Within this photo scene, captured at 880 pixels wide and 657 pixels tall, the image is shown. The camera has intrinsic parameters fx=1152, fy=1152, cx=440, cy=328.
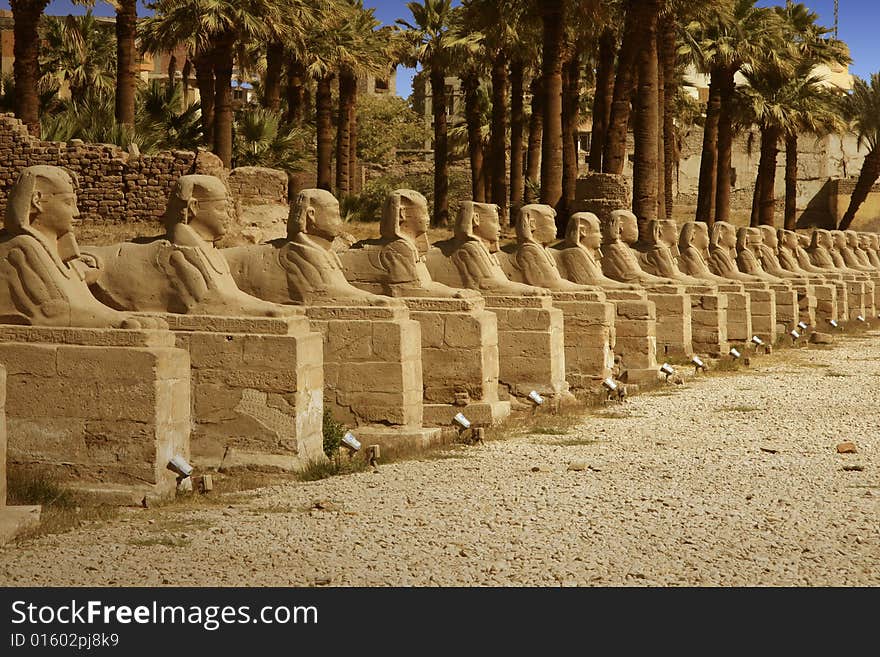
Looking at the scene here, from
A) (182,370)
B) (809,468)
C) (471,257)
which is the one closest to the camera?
(182,370)

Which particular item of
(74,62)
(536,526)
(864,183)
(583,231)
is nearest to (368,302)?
(536,526)

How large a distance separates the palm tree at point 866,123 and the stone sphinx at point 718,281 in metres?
26.0

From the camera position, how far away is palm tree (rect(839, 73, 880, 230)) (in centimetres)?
4394

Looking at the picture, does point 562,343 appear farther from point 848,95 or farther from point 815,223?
point 815,223

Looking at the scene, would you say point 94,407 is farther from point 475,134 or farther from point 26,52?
point 475,134

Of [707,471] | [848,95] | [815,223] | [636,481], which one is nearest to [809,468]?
[707,471]

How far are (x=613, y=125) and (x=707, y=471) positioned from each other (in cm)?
1445

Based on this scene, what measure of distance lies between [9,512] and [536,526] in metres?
2.85

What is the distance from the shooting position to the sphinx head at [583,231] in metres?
14.9

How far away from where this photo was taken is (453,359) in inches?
421

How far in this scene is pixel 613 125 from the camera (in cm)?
2189

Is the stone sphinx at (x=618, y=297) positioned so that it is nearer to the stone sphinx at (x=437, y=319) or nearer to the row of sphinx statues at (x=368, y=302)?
the row of sphinx statues at (x=368, y=302)

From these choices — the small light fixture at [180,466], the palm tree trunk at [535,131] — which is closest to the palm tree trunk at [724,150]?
the palm tree trunk at [535,131]

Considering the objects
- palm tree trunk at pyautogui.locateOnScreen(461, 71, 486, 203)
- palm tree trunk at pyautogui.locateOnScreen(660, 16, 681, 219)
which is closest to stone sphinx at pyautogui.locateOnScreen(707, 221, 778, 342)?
palm tree trunk at pyautogui.locateOnScreen(660, 16, 681, 219)
